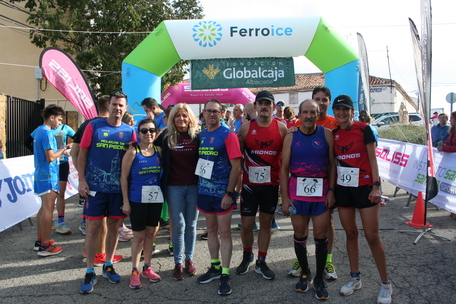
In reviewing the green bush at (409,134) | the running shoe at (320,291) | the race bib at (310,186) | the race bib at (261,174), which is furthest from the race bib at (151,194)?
the green bush at (409,134)

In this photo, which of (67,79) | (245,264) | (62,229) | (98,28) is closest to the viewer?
(245,264)

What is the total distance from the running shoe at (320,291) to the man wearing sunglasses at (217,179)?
838mm

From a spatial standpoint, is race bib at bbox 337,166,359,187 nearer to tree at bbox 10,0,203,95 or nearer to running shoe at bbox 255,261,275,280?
running shoe at bbox 255,261,275,280

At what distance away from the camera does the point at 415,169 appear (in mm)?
7102

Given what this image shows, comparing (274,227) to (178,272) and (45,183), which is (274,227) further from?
(45,183)

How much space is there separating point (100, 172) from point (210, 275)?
5.03 ft

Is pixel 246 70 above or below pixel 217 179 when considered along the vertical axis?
above

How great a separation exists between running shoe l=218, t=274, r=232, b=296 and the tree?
12450 mm

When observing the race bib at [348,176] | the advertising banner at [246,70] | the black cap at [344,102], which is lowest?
the race bib at [348,176]

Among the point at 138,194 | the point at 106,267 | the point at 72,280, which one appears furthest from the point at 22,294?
the point at 138,194

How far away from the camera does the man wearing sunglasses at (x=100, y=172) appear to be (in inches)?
136

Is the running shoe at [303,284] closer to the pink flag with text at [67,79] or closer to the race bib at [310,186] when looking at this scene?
the race bib at [310,186]

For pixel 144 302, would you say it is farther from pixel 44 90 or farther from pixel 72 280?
pixel 44 90

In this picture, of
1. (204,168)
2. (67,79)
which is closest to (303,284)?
(204,168)
